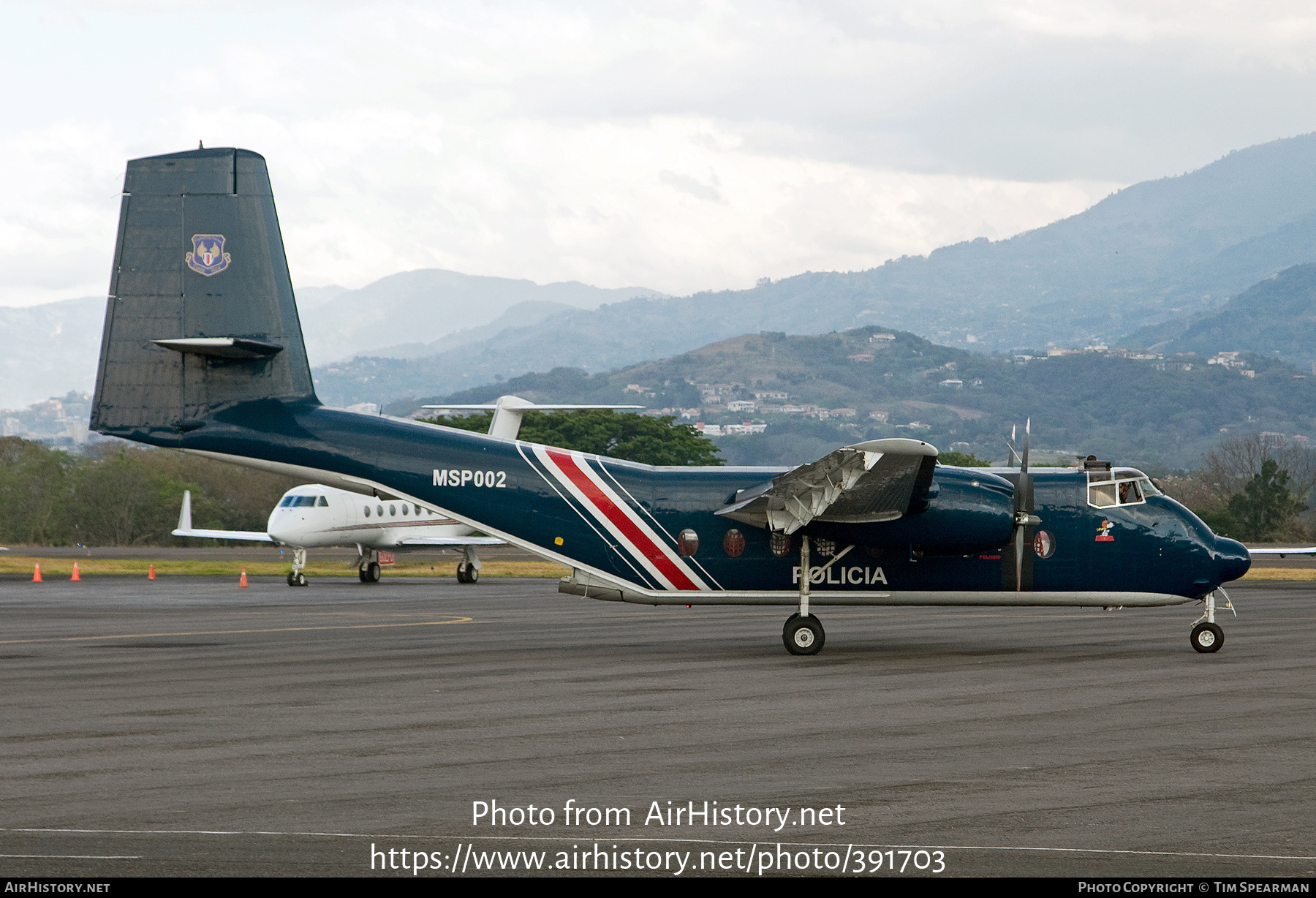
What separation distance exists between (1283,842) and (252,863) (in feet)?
22.7

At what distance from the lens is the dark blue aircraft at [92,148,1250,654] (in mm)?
20703

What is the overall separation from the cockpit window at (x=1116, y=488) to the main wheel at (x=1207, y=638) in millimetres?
2363

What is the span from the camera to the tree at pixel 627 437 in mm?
97812

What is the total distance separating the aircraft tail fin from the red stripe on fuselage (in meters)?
5.30

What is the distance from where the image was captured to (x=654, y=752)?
1173 cm

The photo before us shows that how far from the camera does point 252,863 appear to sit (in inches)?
302

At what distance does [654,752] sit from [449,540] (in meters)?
33.1

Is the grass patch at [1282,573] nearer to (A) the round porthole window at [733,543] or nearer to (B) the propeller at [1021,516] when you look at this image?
(B) the propeller at [1021,516]

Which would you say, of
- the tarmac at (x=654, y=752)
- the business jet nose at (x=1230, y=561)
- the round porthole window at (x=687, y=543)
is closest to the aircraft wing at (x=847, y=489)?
the round porthole window at (x=687, y=543)

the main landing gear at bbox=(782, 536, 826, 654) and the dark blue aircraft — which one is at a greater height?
the dark blue aircraft

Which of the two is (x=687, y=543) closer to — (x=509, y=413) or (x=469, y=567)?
(x=509, y=413)

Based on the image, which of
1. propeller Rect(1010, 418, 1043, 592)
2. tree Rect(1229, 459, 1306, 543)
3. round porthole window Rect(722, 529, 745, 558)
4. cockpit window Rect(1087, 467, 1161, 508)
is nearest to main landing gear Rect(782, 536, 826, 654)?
round porthole window Rect(722, 529, 745, 558)

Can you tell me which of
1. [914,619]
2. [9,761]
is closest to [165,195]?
[9,761]

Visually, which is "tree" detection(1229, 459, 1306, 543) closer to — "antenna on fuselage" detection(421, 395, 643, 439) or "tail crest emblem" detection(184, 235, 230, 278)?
"antenna on fuselage" detection(421, 395, 643, 439)
